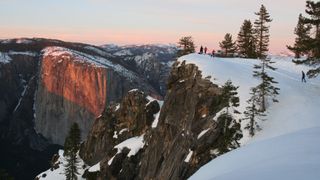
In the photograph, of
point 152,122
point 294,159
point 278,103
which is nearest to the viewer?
point 294,159

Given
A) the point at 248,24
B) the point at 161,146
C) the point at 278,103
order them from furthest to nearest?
the point at 248,24, the point at 161,146, the point at 278,103

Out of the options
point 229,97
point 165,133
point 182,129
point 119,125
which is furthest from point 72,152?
point 229,97

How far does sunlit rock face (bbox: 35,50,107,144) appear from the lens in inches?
7224

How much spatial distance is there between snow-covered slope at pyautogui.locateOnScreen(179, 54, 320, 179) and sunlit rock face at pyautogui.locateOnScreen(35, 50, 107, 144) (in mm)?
126637

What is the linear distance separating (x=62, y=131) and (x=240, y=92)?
14952 centimetres

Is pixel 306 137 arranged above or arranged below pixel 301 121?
above

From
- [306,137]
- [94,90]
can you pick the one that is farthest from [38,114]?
[306,137]

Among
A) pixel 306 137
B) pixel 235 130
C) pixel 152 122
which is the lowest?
pixel 152 122

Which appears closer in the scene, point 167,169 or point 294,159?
point 294,159

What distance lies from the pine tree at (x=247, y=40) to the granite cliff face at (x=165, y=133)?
2281 centimetres

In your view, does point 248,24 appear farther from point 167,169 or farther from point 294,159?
point 294,159

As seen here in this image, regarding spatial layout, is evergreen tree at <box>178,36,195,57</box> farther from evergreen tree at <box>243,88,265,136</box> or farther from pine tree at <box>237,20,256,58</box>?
evergreen tree at <box>243,88,265,136</box>

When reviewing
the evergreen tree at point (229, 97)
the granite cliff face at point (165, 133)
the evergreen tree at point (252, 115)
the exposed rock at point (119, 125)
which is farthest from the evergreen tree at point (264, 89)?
the exposed rock at point (119, 125)

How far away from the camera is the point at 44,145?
179 meters
